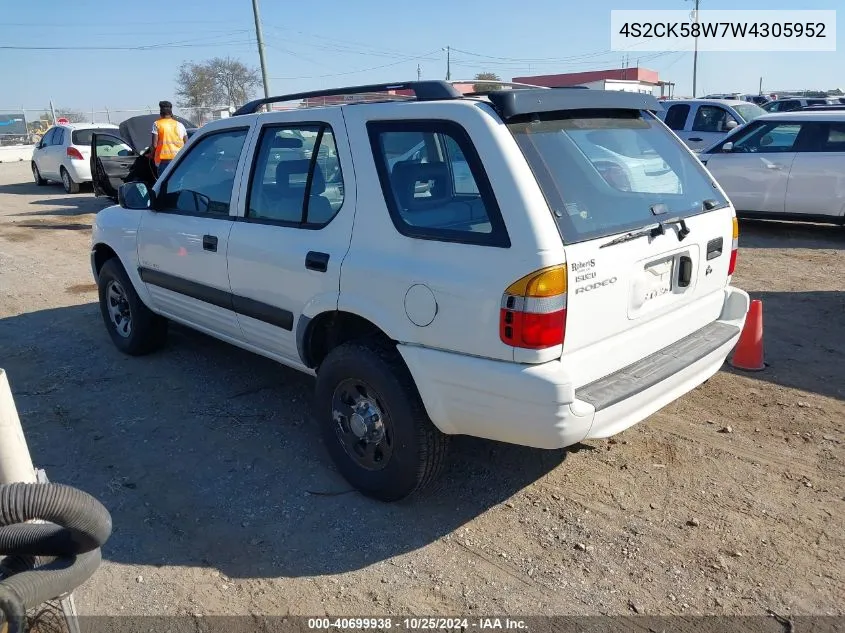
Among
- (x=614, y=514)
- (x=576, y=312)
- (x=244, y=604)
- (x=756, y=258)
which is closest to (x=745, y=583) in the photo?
(x=614, y=514)

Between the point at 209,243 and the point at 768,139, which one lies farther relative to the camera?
the point at 768,139

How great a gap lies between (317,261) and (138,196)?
194 cm

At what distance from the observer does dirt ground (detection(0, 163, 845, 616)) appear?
2.84 metres

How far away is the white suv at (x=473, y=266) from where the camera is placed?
109 inches

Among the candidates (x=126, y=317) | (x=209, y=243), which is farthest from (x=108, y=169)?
(x=209, y=243)

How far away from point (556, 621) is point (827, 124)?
28.4 feet

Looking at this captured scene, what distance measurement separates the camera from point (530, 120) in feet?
9.89

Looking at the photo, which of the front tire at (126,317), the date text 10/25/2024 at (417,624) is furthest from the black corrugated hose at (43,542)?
the front tire at (126,317)

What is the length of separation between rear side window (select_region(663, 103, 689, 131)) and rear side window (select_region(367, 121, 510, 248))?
35.4 feet

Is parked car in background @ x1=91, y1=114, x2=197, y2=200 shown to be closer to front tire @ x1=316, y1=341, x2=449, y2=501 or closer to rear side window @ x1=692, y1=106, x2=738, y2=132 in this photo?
front tire @ x1=316, y1=341, x2=449, y2=501

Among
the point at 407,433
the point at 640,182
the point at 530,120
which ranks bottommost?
the point at 407,433

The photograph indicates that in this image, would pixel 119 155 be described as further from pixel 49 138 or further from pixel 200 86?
pixel 200 86

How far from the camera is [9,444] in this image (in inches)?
98.3

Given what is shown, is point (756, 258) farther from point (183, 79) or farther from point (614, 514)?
point (183, 79)
